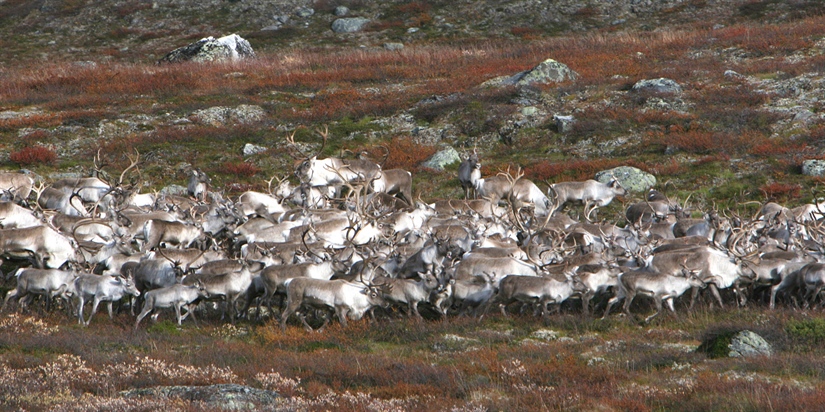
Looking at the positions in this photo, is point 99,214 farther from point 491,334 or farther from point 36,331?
point 491,334

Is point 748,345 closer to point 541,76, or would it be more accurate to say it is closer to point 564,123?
point 564,123

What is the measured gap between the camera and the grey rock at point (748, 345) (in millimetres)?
10211

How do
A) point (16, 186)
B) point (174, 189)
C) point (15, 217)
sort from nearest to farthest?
point (15, 217)
point (16, 186)
point (174, 189)

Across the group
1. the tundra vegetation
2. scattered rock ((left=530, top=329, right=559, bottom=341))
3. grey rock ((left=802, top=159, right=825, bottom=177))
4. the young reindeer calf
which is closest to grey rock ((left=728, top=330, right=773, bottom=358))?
the tundra vegetation

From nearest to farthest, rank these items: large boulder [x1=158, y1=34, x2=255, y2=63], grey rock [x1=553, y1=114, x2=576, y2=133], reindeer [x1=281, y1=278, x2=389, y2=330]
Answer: reindeer [x1=281, y1=278, x2=389, y2=330], grey rock [x1=553, y1=114, x2=576, y2=133], large boulder [x1=158, y1=34, x2=255, y2=63]

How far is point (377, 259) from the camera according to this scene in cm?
1380

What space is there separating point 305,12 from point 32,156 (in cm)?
3579

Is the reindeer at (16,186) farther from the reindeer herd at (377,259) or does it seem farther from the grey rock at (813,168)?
the grey rock at (813,168)

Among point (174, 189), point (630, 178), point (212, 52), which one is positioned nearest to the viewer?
point (630, 178)

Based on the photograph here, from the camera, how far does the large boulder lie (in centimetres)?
4256

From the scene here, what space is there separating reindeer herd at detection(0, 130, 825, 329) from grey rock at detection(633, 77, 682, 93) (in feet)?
36.7

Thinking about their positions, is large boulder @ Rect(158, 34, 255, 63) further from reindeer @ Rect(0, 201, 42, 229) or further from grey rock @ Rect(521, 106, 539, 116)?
reindeer @ Rect(0, 201, 42, 229)

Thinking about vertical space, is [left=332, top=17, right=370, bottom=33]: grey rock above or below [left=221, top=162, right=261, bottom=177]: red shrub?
below

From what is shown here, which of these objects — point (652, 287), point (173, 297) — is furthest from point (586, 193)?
point (173, 297)
